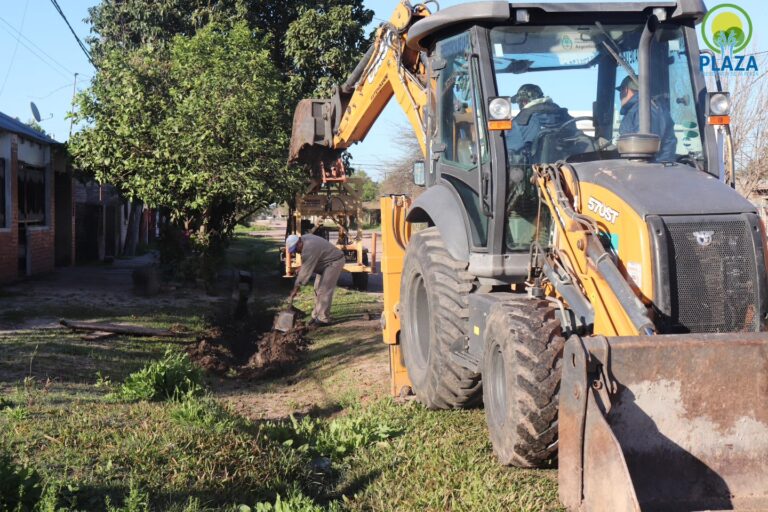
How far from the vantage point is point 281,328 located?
44.1ft

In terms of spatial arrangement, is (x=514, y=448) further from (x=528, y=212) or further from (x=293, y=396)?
(x=293, y=396)

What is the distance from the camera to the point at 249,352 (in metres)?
13.2

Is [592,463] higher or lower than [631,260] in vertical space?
lower

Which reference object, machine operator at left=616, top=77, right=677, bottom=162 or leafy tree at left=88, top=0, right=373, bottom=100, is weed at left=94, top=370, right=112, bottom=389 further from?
leafy tree at left=88, top=0, right=373, bottom=100

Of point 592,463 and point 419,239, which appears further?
point 419,239

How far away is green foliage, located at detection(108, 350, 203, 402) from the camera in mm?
7547

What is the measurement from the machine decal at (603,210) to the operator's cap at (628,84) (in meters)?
1.14

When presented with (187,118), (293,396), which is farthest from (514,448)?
(187,118)

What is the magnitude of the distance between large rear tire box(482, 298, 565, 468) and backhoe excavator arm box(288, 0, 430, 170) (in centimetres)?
287

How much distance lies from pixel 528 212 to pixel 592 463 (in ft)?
7.48

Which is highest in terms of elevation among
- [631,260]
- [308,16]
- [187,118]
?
[308,16]

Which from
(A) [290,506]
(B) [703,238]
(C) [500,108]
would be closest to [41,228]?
(C) [500,108]

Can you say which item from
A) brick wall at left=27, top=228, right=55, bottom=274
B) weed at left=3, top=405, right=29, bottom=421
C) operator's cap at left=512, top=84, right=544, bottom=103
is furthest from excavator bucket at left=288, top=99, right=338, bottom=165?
brick wall at left=27, top=228, right=55, bottom=274

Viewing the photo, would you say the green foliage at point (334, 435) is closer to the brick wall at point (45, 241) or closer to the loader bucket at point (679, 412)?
the loader bucket at point (679, 412)
